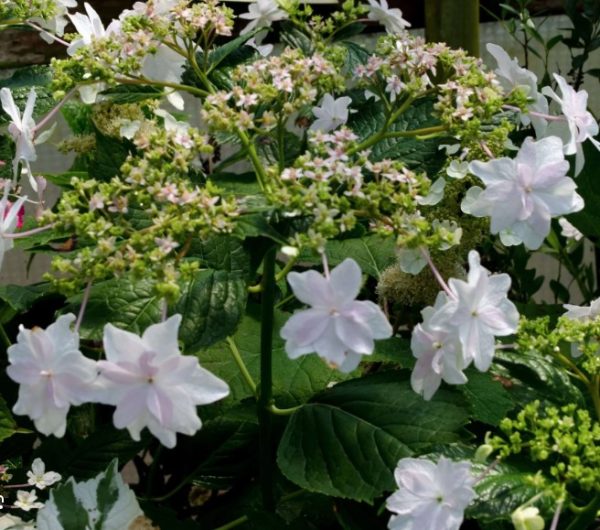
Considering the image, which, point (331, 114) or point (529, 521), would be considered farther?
point (331, 114)

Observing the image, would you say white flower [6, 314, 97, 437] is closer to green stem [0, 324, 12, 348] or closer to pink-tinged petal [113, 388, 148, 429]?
pink-tinged petal [113, 388, 148, 429]

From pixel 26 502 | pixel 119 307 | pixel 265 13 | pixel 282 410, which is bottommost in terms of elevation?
pixel 26 502

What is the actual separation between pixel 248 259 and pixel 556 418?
226 millimetres

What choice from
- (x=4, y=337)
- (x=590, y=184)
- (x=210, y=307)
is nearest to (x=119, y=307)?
(x=210, y=307)

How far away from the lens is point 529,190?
0.64 m

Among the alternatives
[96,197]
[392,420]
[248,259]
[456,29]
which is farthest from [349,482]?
[456,29]

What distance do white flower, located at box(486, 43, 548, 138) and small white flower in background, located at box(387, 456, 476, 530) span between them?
0.26 m

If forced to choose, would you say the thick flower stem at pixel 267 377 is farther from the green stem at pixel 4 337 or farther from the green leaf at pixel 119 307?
the green stem at pixel 4 337

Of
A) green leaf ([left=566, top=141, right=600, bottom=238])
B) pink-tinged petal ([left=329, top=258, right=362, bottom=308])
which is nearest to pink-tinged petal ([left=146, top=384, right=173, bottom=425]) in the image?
pink-tinged petal ([left=329, top=258, right=362, bottom=308])

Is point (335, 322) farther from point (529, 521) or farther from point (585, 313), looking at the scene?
point (585, 313)

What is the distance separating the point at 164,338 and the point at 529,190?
25 cm

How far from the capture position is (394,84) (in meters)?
0.70

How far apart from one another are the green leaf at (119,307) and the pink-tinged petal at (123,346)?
0.13m

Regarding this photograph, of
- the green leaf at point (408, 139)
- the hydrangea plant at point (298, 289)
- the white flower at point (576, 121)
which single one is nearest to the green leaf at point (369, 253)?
the hydrangea plant at point (298, 289)
